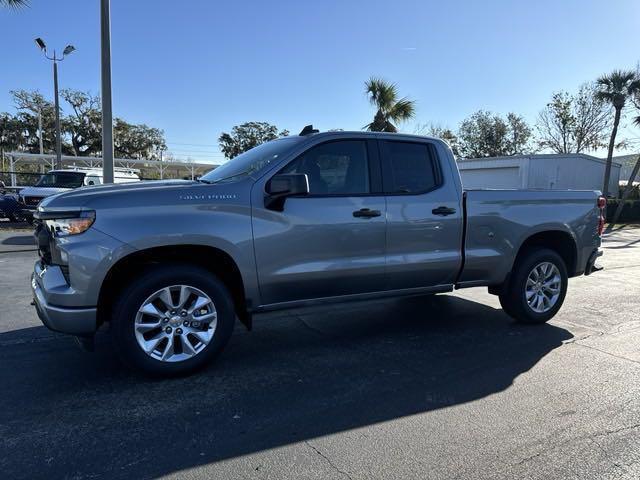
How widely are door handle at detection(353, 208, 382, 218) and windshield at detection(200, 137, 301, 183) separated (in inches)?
33.5

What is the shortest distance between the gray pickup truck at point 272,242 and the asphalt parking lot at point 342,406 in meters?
0.47

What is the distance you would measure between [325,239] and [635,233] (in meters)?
21.3

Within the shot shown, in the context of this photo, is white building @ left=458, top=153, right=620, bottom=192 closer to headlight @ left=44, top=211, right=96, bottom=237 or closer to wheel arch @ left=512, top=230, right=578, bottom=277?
wheel arch @ left=512, top=230, right=578, bottom=277

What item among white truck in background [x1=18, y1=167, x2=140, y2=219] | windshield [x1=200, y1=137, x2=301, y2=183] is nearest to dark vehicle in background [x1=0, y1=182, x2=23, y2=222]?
white truck in background [x1=18, y1=167, x2=140, y2=219]

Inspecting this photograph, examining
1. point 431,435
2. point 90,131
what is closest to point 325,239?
point 431,435

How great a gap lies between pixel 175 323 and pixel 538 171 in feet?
82.1

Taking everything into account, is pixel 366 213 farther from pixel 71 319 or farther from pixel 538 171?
pixel 538 171

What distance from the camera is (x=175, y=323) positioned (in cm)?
397

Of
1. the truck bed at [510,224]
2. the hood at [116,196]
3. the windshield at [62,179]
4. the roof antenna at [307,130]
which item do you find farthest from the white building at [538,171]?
the hood at [116,196]

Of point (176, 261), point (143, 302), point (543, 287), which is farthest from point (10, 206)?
point (543, 287)

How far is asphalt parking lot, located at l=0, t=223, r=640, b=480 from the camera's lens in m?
2.87

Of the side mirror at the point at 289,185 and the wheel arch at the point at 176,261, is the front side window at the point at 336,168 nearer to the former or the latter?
the side mirror at the point at 289,185

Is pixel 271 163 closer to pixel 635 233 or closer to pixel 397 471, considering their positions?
pixel 397 471

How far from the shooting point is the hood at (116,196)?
3.71m
